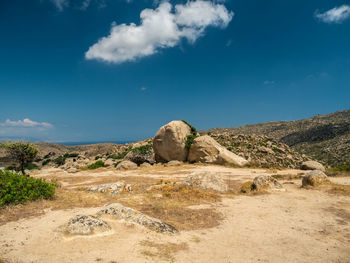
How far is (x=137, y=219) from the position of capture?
701 cm

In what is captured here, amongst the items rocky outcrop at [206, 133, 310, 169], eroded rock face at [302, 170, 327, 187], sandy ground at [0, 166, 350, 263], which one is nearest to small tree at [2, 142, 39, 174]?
sandy ground at [0, 166, 350, 263]

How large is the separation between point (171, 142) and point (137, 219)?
897 inches

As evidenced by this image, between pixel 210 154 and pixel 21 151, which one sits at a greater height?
pixel 21 151

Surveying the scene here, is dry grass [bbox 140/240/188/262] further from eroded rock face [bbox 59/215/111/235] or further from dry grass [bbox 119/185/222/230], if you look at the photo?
dry grass [bbox 119/185/222/230]

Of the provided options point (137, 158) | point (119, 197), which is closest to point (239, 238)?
point (119, 197)

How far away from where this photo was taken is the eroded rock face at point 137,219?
6731 millimetres

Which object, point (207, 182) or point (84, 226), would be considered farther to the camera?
point (207, 182)

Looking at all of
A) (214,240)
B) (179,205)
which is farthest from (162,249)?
(179,205)

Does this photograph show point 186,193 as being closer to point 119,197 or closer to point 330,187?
point 119,197

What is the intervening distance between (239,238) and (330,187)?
9741mm

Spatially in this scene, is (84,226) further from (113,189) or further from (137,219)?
(113,189)

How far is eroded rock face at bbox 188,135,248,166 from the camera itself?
1047 inches

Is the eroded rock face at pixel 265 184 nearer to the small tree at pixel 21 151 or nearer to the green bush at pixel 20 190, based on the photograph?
the green bush at pixel 20 190

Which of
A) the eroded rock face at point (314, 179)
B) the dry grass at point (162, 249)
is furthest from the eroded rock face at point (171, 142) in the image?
the dry grass at point (162, 249)
